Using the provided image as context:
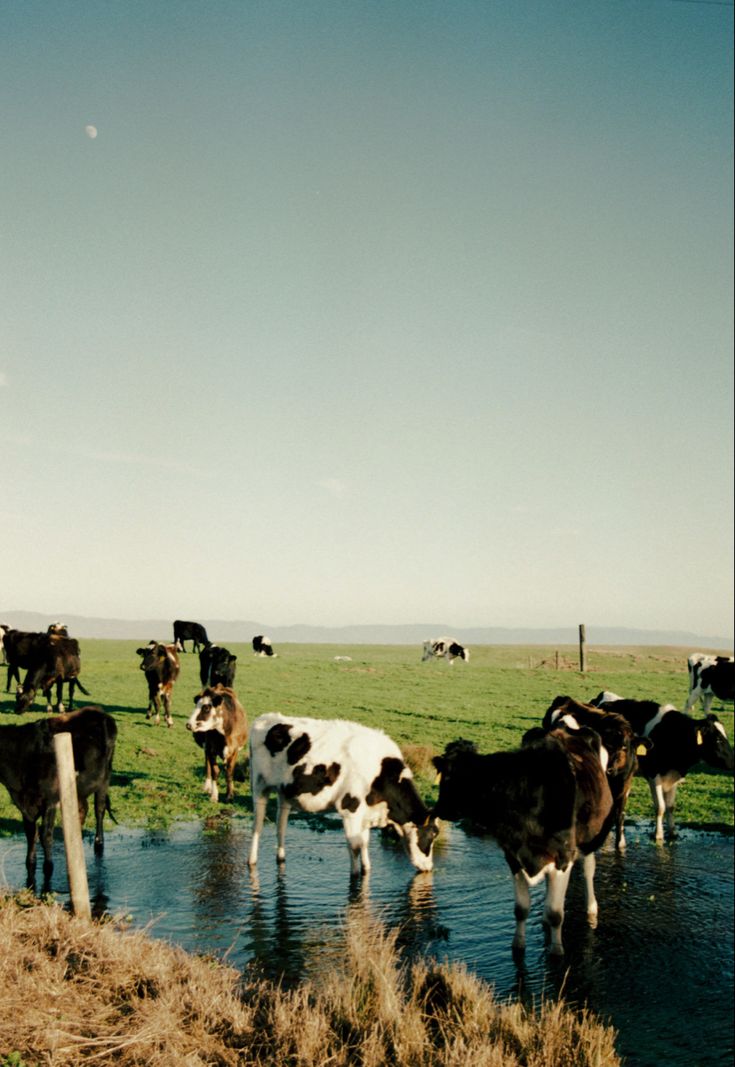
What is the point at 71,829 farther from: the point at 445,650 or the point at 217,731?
the point at 445,650

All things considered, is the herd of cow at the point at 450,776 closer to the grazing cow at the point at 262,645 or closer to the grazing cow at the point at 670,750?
the grazing cow at the point at 670,750

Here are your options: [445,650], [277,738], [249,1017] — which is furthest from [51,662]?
[445,650]

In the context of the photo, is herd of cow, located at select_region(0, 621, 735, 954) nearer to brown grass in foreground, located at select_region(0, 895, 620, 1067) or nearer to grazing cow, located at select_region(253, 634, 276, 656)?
brown grass in foreground, located at select_region(0, 895, 620, 1067)

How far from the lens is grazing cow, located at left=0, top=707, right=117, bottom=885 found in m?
12.2

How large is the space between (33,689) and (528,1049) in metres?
16.4

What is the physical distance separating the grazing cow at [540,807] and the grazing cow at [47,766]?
5824 mm

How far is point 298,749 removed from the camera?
42.9 feet

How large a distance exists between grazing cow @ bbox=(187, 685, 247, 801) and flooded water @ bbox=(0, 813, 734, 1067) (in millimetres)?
1718

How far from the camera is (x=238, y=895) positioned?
12.0m

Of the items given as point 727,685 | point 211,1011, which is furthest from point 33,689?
point 727,685

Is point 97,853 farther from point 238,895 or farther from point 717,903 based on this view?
point 717,903

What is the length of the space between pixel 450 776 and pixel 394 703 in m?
14.7

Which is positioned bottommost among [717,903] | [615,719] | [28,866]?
[717,903]

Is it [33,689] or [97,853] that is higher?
[33,689]
